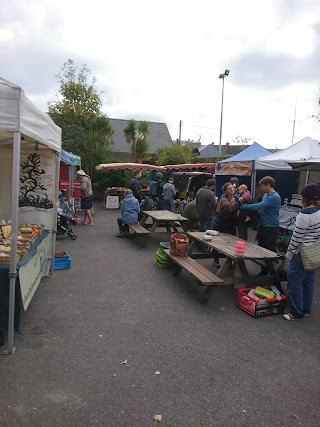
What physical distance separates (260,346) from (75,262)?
4.08 meters

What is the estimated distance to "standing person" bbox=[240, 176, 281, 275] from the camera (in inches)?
207

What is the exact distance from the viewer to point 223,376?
9.82 feet

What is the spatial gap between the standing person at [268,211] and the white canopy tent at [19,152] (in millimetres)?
3302

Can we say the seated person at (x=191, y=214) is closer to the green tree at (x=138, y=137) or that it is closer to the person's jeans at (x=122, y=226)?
the person's jeans at (x=122, y=226)

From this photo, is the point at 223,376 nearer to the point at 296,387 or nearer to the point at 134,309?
the point at 296,387

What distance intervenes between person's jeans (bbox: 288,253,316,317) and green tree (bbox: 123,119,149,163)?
19975 mm

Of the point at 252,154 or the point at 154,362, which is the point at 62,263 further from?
the point at 252,154

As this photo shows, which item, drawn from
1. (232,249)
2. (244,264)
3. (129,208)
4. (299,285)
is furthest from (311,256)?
(129,208)

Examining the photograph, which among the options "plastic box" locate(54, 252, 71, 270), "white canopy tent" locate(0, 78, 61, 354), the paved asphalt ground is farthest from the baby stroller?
the paved asphalt ground

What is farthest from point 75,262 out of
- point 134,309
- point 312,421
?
point 312,421

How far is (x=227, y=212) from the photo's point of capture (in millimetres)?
5996

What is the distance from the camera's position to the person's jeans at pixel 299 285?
4.11 metres

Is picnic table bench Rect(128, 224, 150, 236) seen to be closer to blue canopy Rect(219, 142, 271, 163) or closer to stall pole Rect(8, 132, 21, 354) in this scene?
blue canopy Rect(219, 142, 271, 163)

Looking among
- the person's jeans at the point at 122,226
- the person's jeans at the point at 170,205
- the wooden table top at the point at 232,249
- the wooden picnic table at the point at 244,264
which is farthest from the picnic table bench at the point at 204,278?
the person's jeans at the point at 170,205
